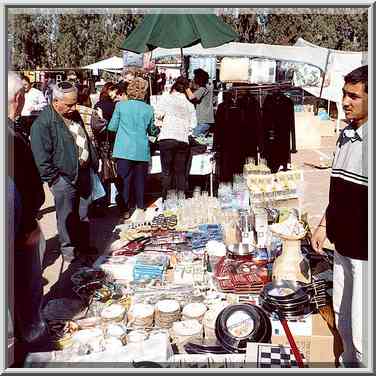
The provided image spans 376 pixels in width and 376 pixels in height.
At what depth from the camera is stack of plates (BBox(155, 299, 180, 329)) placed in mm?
3201

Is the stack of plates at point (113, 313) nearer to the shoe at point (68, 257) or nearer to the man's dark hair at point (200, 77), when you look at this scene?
the shoe at point (68, 257)

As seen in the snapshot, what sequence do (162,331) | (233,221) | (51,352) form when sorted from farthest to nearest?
(233,221), (162,331), (51,352)

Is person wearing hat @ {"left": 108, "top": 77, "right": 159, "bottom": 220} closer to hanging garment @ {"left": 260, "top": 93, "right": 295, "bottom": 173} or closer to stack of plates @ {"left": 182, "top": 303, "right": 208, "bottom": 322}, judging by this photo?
hanging garment @ {"left": 260, "top": 93, "right": 295, "bottom": 173}

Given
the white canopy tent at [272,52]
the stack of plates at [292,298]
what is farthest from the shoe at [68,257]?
the white canopy tent at [272,52]

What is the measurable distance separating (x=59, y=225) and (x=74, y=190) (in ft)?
1.00

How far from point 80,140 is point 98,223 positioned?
1527 mm

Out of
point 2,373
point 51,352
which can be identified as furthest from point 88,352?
point 2,373

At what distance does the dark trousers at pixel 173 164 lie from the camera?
6273 millimetres

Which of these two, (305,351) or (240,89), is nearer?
(305,351)

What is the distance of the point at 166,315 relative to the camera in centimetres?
320

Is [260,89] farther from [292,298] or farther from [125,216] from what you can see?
[292,298]

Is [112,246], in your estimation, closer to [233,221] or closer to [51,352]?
[233,221]

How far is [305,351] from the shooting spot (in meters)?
2.88

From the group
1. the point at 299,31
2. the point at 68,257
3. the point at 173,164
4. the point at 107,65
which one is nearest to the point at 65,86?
the point at 68,257
